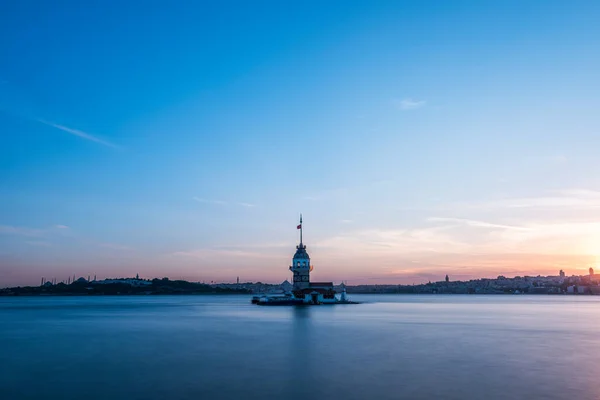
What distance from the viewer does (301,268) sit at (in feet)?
325

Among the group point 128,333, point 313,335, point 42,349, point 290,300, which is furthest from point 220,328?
point 290,300

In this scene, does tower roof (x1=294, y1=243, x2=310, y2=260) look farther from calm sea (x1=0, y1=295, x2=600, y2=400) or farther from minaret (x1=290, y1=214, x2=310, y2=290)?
calm sea (x1=0, y1=295, x2=600, y2=400)

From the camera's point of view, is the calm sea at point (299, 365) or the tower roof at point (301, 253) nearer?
the calm sea at point (299, 365)

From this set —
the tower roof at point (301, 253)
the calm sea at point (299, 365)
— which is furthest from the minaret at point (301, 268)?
the calm sea at point (299, 365)

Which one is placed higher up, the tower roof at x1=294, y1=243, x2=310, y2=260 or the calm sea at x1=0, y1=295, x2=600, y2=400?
the tower roof at x1=294, y1=243, x2=310, y2=260

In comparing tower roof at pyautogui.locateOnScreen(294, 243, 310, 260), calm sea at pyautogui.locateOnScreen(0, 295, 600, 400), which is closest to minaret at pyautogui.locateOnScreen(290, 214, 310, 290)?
tower roof at pyautogui.locateOnScreen(294, 243, 310, 260)

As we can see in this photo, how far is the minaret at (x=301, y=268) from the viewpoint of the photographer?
98.5 m

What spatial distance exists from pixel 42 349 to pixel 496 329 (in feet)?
143

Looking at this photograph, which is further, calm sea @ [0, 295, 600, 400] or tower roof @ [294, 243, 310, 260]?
tower roof @ [294, 243, 310, 260]

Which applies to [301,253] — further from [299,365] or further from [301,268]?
[299,365]

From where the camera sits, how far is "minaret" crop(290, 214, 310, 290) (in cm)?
9850

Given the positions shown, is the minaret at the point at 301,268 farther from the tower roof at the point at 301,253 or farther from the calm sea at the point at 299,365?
the calm sea at the point at 299,365

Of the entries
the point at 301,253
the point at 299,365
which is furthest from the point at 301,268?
the point at 299,365

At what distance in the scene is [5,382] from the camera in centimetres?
2542
